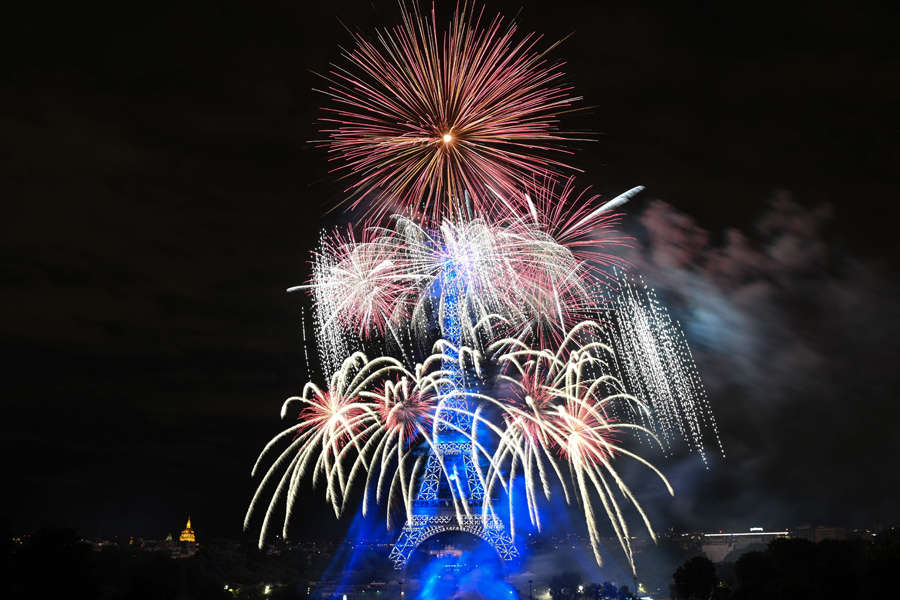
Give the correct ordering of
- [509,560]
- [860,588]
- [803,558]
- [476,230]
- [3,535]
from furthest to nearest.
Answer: [509,560] → [803,558] → [3,535] → [860,588] → [476,230]

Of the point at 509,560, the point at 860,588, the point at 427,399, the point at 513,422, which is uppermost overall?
the point at 427,399

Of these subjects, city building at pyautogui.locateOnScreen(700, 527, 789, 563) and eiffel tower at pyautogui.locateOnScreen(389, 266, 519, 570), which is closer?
eiffel tower at pyautogui.locateOnScreen(389, 266, 519, 570)

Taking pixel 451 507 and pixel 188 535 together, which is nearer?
pixel 451 507

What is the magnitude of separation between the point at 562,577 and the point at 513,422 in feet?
158

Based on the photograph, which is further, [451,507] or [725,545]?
[725,545]

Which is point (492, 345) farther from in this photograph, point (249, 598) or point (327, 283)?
point (249, 598)

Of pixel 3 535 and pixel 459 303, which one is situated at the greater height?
pixel 459 303

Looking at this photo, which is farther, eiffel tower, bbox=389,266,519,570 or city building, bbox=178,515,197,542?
city building, bbox=178,515,197,542

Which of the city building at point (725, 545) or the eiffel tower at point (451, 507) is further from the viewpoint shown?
the city building at point (725, 545)

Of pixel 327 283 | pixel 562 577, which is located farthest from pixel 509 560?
pixel 327 283

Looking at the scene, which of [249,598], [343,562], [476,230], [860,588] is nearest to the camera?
[476,230]

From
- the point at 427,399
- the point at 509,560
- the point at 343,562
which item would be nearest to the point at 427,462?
the point at 509,560

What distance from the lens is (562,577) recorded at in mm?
73688

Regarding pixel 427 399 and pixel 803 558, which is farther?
pixel 803 558
